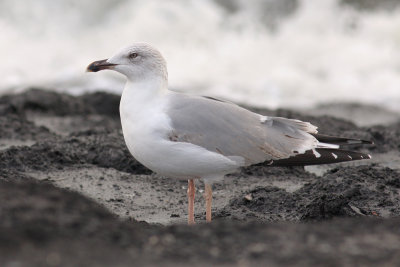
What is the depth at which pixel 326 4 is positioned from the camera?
18875mm

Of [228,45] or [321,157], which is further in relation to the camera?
[228,45]

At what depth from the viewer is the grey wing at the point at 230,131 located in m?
5.70

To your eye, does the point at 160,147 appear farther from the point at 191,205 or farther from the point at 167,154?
the point at 191,205

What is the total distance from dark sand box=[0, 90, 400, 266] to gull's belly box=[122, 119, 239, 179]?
1.58ft

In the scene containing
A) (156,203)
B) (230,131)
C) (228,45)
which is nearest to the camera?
(230,131)

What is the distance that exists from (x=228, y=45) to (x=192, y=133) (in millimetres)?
12045

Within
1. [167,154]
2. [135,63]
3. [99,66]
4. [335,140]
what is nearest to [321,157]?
[335,140]

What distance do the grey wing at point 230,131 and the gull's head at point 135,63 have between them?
283 millimetres

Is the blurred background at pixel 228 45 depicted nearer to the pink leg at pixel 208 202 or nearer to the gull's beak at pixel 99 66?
the gull's beak at pixel 99 66

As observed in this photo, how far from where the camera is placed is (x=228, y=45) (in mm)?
17516

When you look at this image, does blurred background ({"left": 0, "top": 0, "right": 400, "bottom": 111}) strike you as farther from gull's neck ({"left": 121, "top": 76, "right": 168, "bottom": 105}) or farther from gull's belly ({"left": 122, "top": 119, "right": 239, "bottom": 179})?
gull's belly ({"left": 122, "top": 119, "right": 239, "bottom": 179})

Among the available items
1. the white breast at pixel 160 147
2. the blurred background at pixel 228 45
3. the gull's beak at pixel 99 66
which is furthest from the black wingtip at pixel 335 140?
the blurred background at pixel 228 45

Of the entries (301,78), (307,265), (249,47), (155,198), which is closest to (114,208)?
(155,198)

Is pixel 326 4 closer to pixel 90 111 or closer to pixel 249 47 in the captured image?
pixel 249 47
